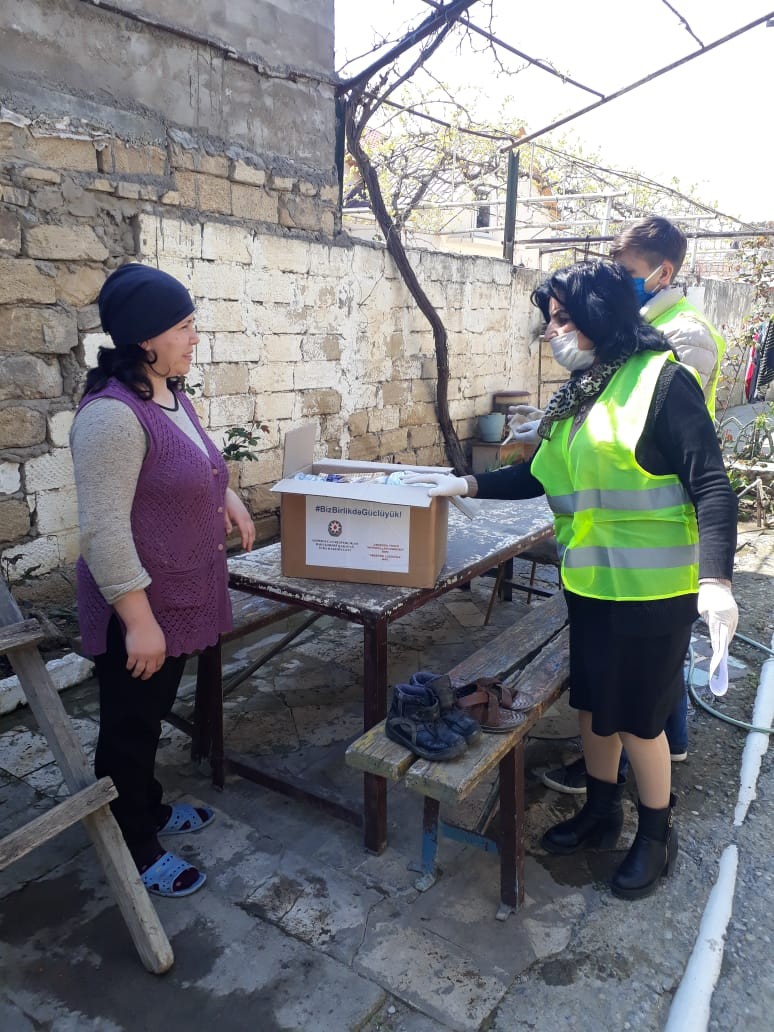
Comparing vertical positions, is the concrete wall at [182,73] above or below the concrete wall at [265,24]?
below

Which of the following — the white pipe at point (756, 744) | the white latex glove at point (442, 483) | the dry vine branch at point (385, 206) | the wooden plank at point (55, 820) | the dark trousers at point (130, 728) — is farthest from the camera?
the dry vine branch at point (385, 206)

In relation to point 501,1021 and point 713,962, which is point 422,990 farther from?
point 713,962

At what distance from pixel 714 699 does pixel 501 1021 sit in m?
2.11

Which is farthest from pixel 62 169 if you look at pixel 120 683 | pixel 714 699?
pixel 714 699

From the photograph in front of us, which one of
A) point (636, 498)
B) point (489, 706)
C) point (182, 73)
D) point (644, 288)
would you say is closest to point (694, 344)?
point (644, 288)

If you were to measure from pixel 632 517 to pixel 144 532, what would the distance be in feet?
4.22

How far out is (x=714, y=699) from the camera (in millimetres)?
3533

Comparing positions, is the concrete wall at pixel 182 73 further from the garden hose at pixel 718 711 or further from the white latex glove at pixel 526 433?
the garden hose at pixel 718 711

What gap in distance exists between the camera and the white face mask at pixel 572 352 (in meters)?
2.10

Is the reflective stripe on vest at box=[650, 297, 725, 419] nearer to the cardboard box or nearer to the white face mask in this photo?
the white face mask

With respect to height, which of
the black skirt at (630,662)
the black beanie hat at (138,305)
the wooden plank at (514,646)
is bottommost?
the wooden plank at (514,646)

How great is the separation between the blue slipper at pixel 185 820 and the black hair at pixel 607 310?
1969 millimetres

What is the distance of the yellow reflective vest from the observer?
196 cm

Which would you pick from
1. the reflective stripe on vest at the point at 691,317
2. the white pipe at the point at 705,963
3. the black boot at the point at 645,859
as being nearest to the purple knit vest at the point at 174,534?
the black boot at the point at 645,859
